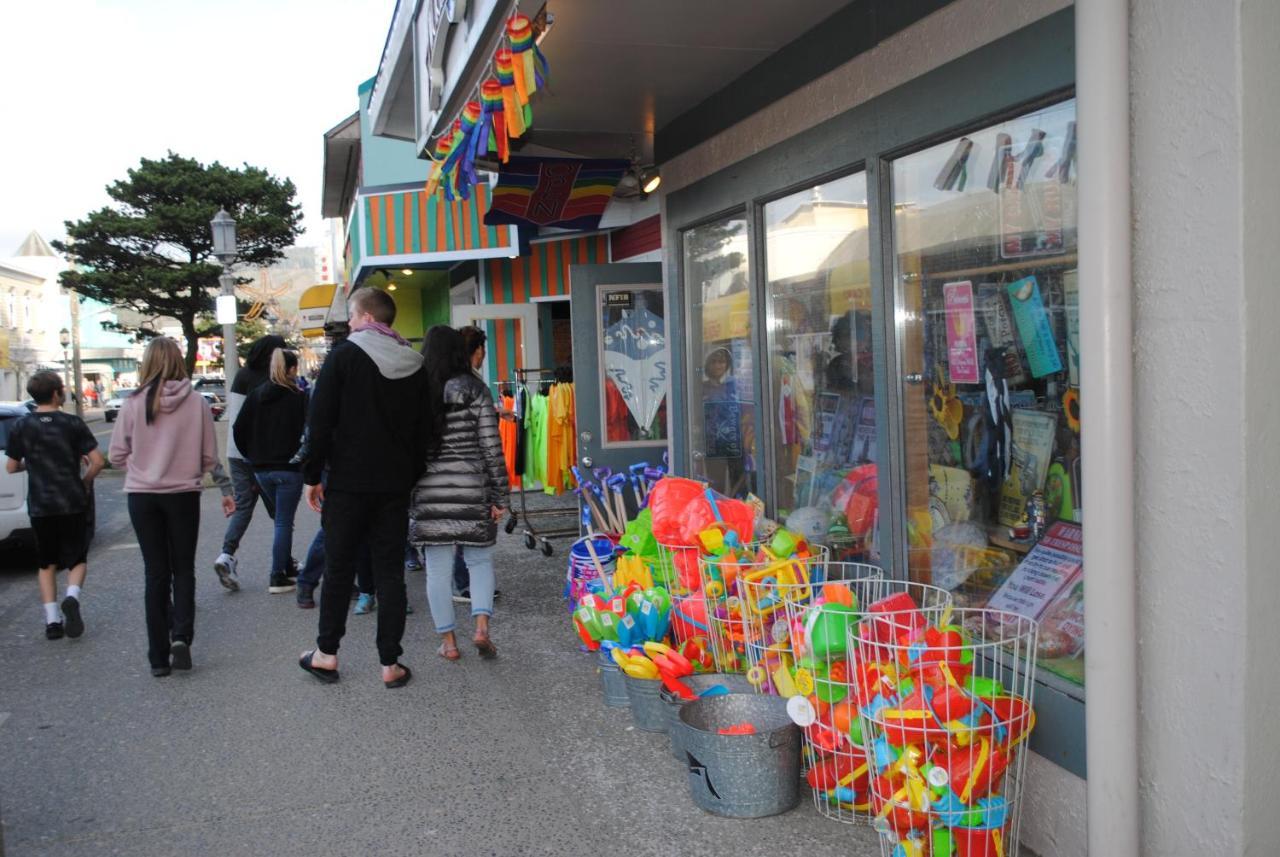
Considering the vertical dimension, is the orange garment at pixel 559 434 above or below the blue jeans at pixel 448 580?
above

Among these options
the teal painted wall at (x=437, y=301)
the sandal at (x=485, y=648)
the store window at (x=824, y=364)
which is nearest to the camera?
the store window at (x=824, y=364)

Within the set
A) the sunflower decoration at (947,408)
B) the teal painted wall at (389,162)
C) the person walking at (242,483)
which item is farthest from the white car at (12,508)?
the teal painted wall at (389,162)

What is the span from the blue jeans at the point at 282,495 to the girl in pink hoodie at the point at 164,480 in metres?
1.70

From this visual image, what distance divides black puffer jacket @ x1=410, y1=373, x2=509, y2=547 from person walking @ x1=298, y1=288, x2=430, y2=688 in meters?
0.15

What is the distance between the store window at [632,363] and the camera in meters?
8.73

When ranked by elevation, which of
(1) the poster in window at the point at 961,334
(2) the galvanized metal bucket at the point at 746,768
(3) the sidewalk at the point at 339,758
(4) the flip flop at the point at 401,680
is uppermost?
(1) the poster in window at the point at 961,334

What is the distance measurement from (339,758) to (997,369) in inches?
122

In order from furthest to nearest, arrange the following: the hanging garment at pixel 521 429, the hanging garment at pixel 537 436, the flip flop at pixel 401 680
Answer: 1. the hanging garment at pixel 537 436
2. the hanging garment at pixel 521 429
3. the flip flop at pixel 401 680

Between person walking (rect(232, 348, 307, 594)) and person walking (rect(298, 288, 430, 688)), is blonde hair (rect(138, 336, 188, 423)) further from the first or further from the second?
person walking (rect(232, 348, 307, 594))

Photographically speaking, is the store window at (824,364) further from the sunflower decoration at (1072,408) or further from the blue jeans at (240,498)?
the blue jeans at (240,498)

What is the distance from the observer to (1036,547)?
373 cm

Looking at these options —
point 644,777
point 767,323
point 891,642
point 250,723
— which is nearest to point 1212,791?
point 891,642

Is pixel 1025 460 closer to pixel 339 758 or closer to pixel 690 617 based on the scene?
pixel 690 617

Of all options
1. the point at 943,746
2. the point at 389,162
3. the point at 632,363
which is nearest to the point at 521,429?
the point at 632,363
